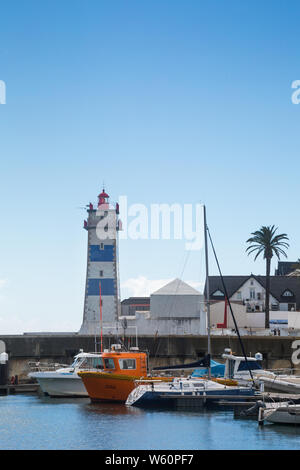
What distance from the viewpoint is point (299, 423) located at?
31.3 metres

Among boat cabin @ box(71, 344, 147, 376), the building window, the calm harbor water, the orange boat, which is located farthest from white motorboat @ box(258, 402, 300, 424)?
the building window

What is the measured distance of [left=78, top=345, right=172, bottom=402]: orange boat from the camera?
39.6 metres

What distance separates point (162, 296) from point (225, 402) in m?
32.0

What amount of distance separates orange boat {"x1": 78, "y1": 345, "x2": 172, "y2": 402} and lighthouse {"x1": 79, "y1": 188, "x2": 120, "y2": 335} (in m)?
24.9

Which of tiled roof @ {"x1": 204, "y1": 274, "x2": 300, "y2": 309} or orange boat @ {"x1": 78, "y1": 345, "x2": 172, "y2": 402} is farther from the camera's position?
tiled roof @ {"x1": 204, "y1": 274, "x2": 300, "y2": 309}

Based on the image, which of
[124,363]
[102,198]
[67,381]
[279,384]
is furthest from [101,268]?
[279,384]

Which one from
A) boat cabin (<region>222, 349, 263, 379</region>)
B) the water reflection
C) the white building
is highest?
the white building

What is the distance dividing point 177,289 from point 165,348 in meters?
15.5

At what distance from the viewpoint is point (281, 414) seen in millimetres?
31406

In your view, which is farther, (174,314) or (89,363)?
(174,314)

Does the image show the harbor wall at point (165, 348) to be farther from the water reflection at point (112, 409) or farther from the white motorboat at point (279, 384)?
the water reflection at point (112, 409)

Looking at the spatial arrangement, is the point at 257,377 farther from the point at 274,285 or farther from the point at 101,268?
the point at 274,285

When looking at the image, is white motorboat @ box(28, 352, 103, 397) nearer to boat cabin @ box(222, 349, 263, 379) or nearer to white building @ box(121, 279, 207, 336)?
boat cabin @ box(222, 349, 263, 379)
